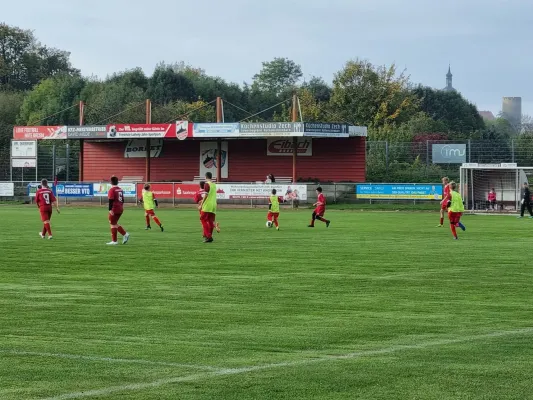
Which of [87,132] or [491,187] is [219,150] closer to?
[87,132]

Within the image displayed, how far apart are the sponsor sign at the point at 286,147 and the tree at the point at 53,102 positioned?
36430 mm

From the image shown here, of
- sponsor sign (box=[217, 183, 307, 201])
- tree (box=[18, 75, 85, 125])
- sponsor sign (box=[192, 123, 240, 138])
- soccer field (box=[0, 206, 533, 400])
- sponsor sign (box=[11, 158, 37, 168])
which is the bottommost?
soccer field (box=[0, 206, 533, 400])

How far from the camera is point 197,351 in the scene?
9961 millimetres

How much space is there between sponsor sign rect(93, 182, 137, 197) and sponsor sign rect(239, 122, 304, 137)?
774cm

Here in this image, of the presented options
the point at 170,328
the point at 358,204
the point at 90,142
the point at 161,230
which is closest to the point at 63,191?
the point at 90,142

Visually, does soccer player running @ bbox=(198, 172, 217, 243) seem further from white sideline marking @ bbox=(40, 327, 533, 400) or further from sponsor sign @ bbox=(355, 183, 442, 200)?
sponsor sign @ bbox=(355, 183, 442, 200)

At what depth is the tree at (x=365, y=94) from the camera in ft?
307

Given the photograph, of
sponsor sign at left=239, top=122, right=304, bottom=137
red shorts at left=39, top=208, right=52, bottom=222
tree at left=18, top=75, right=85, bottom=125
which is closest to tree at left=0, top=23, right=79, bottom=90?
tree at left=18, top=75, right=85, bottom=125

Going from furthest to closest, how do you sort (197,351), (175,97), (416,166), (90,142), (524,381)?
(175,97)
(90,142)
(416,166)
(197,351)
(524,381)

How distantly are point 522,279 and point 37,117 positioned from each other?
86.8m

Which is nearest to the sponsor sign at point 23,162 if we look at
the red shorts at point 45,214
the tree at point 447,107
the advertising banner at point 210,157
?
the advertising banner at point 210,157

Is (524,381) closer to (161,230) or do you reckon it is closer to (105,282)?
(105,282)

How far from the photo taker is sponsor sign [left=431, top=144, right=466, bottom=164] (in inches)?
2375

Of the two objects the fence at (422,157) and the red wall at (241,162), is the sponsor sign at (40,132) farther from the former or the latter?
the red wall at (241,162)
